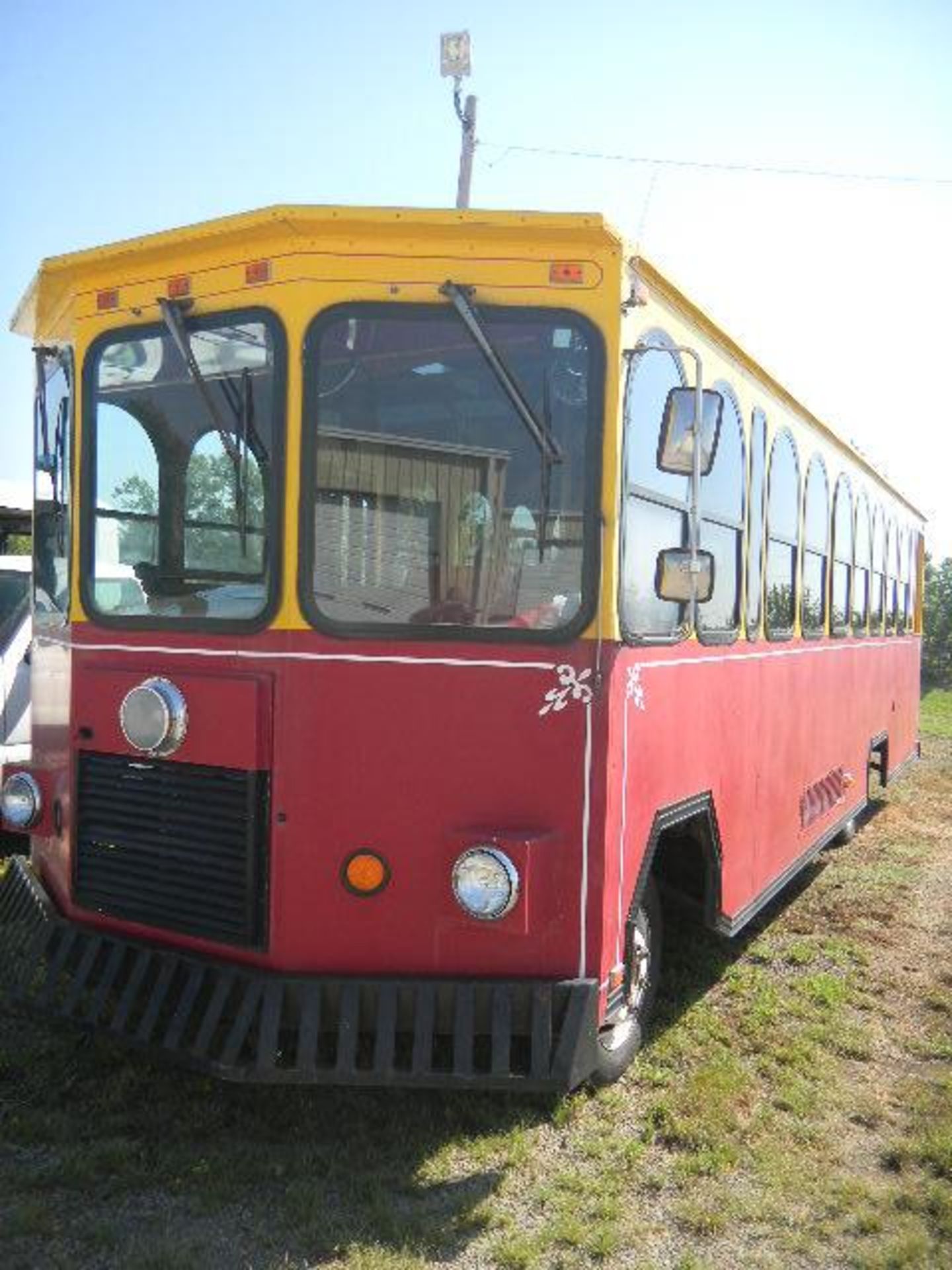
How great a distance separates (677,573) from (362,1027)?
1705mm

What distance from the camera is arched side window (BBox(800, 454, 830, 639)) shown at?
6336mm

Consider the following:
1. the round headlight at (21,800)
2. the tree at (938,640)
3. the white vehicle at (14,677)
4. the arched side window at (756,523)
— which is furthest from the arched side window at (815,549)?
the tree at (938,640)

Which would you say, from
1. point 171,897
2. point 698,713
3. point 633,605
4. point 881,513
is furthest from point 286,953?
point 881,513

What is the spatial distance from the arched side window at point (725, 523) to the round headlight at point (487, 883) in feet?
4.80

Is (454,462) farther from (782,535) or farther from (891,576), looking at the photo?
(891,576)

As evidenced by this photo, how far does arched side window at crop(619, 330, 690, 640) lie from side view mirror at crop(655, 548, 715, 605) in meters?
0.08

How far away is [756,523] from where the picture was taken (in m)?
5.27

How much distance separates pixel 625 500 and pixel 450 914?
1373 mm

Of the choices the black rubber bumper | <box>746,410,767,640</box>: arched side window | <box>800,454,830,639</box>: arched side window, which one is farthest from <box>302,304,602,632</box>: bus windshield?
<box>800,454,830,639</box>: arched side window

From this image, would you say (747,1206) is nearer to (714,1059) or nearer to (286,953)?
(714,1059)

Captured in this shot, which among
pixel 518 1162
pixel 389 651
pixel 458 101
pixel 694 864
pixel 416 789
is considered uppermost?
pixel 458 101

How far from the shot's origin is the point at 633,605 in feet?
12.3

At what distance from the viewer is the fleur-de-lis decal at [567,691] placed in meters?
3.51

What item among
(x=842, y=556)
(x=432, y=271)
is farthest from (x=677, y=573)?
(x=842, y=556)
